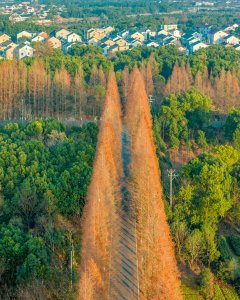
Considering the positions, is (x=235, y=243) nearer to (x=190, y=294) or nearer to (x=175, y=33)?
(x=190, y=294)

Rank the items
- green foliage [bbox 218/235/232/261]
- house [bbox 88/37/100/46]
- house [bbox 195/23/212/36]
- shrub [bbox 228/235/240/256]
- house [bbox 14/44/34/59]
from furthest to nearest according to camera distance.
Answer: house [bbox 195/23/212/36] < house [bbox 88/37/100/46] < house [bbox 14/44/34/59] < shrub [bbox 228/235/240/256] < green foliage [bbox 218/235/232/261]

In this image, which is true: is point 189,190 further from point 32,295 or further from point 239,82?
point 239,82

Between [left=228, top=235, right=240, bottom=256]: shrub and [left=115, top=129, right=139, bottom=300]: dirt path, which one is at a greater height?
[left=115, top=129, right=139, bottom=300]: dirt path

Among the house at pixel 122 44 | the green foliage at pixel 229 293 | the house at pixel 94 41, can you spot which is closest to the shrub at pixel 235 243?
the green foliage at pixel 229 293

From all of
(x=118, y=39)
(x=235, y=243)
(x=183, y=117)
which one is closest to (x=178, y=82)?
(x=183, y=117)

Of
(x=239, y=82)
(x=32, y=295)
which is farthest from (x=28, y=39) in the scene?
(x=32, y=295)

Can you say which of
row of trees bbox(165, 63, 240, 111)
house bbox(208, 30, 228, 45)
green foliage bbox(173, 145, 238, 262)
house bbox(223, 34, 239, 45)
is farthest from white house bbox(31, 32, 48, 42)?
green foliage bbox(173, 145, 238, 262)

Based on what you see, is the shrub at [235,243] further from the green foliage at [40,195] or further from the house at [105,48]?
the house at [105,48]

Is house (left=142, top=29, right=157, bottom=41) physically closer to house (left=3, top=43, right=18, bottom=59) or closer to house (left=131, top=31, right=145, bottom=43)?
house (left=131, top=31, right=145, bottom=43)
